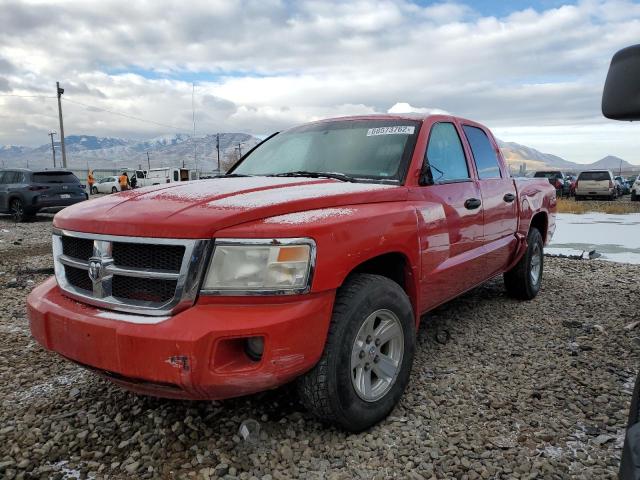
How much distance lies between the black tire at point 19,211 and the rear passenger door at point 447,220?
13129 mm

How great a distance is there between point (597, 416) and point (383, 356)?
1.28 meters

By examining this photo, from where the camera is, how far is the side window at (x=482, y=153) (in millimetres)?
4078

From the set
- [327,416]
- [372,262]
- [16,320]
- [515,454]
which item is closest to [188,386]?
[327,416]

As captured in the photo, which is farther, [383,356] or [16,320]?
[16,320]

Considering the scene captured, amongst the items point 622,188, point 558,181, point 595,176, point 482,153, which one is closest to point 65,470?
point 482,153

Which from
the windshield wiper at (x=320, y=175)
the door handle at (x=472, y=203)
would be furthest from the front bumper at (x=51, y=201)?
the door handle at (x=472, y=203)

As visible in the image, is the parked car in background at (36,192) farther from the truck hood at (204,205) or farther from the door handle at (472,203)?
the door handle at (472,203)

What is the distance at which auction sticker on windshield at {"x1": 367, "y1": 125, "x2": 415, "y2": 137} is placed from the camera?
11.0 ft

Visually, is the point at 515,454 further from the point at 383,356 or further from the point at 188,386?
the point at 188,386

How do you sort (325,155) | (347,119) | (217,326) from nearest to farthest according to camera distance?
(217,326) → (325,155) → (347,119)

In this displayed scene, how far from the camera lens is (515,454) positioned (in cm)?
238

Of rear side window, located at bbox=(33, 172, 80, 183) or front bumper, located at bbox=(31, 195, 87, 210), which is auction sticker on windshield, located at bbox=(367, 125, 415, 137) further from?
rear side window, located at bbox=(33, 172, 80, 183)

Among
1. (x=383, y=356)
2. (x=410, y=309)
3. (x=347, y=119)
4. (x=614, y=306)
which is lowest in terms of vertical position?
(x=614, y=306)

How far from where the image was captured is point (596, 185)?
23016mm
